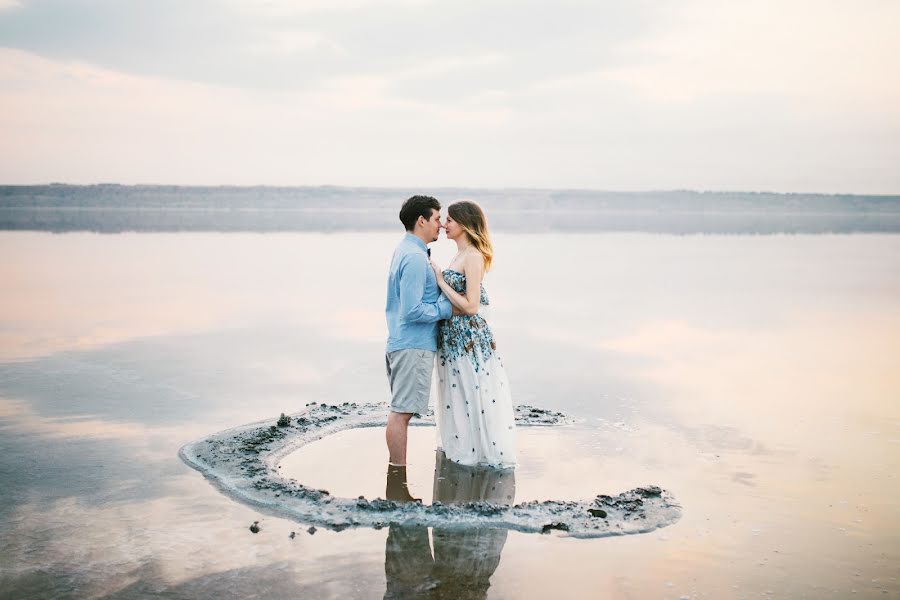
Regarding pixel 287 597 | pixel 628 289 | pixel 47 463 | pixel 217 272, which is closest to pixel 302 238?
pixel 217 272

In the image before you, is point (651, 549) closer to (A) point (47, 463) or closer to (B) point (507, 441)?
(B) point (507, 441)

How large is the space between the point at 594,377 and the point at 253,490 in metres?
5.07

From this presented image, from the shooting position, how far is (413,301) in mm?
6027

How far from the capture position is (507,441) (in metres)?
6.48

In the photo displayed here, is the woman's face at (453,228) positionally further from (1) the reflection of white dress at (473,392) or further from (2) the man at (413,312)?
(1) the reflection of white dress at (473,392)

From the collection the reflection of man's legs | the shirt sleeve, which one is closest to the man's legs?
the shirt sleeve

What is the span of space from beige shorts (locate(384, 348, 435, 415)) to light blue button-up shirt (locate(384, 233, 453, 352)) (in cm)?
6

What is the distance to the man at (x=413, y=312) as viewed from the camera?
6043mm

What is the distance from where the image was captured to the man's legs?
6297 mm

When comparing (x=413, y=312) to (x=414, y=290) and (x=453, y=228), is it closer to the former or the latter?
(x=414, y=290)

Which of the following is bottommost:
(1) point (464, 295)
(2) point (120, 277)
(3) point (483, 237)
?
(2) point (120, 277)

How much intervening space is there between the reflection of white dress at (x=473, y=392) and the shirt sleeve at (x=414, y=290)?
34 cm

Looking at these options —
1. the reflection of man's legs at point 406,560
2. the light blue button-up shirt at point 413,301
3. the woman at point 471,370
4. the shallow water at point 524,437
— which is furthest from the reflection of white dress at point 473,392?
the reflection of man's legs at point 406,560

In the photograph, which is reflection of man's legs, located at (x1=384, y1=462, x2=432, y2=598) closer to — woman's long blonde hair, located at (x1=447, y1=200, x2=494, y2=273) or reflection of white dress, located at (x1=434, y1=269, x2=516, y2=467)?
reflection of white dress, located at (x1=434, y1=269, x2=516, y2=467)
